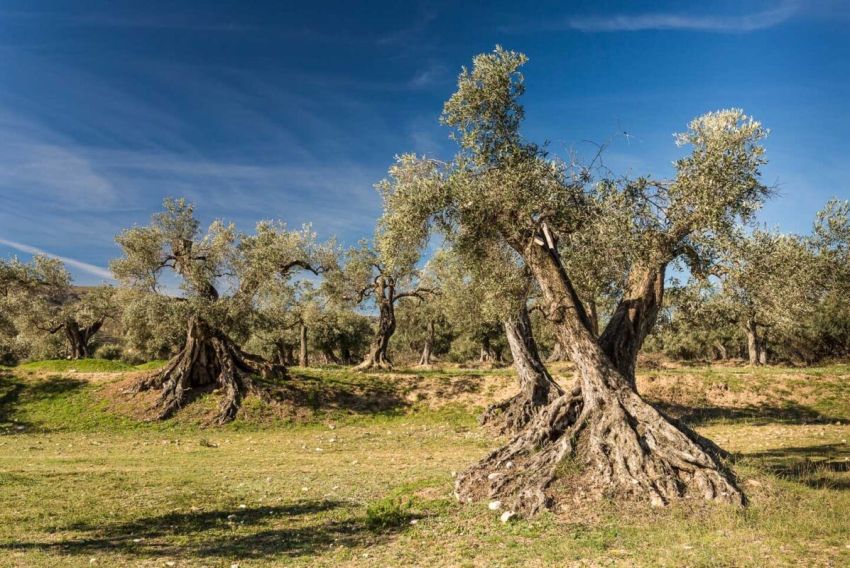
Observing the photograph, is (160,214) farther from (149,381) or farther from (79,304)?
(79,304)

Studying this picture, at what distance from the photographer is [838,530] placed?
9.68m

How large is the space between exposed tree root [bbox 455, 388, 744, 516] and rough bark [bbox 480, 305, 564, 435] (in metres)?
13.3

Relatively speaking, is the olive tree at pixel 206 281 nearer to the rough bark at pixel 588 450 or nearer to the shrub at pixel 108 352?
the rough bark at pixel 588 450

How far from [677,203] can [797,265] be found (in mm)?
4866

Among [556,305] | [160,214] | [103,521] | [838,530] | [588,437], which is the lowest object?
[103,521]

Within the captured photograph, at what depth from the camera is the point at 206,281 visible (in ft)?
117

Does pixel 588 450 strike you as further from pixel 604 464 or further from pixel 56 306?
pixel 56 306

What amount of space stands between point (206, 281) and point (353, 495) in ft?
81.1

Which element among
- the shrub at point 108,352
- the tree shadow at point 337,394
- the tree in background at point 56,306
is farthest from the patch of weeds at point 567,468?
the shrub at point 108,352

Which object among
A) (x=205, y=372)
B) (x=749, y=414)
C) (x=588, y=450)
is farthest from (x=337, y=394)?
(x=588, y=450)

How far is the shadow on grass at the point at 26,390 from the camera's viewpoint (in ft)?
117

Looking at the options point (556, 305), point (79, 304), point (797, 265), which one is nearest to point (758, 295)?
point (797, 265)

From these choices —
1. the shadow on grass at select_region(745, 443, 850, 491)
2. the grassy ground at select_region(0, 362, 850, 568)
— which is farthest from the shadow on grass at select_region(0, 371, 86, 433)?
the shadow on grass at select_region(745, 443, 850, 491)

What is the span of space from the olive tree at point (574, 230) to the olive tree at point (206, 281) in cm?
2220
